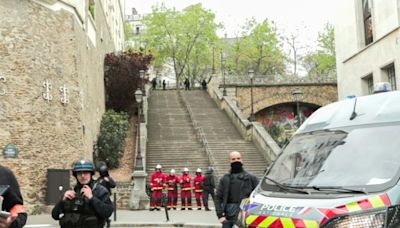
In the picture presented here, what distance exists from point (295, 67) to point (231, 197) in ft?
186

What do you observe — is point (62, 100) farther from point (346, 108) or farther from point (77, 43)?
point (346, 108)

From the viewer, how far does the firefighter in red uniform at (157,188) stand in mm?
19000

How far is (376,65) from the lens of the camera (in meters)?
23.1

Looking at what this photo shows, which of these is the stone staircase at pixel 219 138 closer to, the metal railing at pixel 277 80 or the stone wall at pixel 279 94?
the stone wall at pixel 279 94

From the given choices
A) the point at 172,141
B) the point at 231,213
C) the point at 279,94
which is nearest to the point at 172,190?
the point at 172,141

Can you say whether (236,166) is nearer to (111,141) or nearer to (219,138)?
(111,141)

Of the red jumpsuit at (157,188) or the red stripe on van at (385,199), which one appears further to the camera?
the red jumpsuit at (157,188)

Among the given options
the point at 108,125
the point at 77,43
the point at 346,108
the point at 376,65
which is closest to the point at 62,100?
the point at 77,43

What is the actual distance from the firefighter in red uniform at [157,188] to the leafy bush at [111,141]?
6.25 m

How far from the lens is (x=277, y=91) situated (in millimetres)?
43188

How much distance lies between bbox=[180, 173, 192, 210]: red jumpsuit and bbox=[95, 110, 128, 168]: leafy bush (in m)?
6.91

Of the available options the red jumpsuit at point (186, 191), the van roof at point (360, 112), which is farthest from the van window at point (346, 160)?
the red jumpsuit at point (186, 191)

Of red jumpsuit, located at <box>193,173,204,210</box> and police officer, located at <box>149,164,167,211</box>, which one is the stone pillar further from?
red jumpsuit, located at <box>193,173,204,210</box>

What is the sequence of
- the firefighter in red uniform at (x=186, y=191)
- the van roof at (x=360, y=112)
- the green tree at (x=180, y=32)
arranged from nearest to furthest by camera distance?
1. the van roof at (x=360, y=112)
2. the firefighter in red uniform at (x=186, y=191)
3. the green tree at (x=180, y=32)
